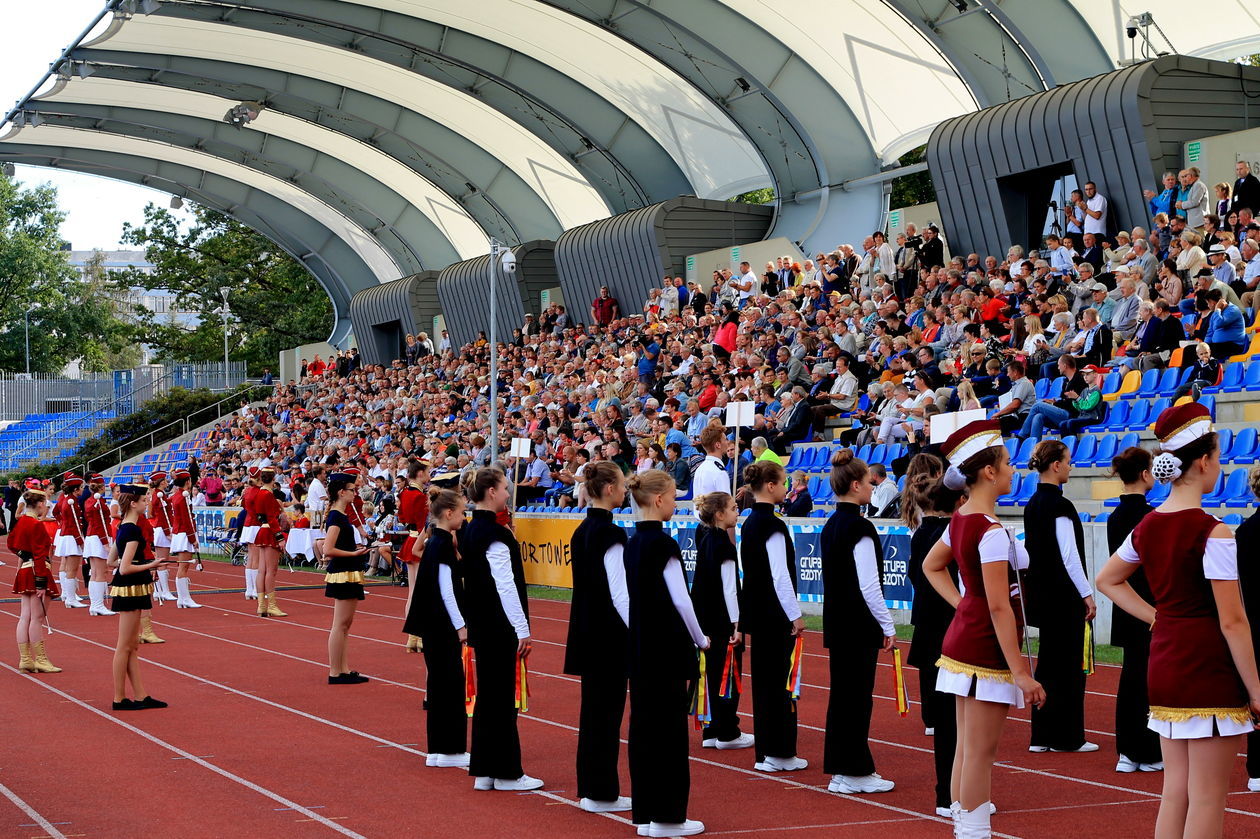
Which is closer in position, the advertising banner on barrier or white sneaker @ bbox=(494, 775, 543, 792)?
white sneaker @ bbox=(494, 775, 543, 792)

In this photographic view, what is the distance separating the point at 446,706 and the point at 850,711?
2.68m

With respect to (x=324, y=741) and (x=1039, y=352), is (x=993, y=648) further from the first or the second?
(x=1039, y=352)

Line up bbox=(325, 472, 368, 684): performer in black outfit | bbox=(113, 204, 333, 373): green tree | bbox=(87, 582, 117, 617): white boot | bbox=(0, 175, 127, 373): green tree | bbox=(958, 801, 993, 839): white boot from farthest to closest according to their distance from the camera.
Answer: bbox=(0, 175, 127, 373): green tree
bbox=(113, 204, 333, 373): green tree
bbox=(87, 582, 117, 617): white boot
bbox=(325, 472, 368, 684): performer in black outfit
bbox=(958, 801, 993, 839): white boot

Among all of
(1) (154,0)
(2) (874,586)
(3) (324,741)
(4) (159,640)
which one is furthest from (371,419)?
(2) (874,586)

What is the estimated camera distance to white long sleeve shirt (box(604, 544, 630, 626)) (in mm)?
7578

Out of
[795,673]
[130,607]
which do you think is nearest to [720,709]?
[795,673]

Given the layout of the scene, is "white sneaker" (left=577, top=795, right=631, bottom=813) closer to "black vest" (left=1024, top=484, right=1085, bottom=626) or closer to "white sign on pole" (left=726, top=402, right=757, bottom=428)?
"black vest" (left=1024, top=484, right=1085, bottom=626)

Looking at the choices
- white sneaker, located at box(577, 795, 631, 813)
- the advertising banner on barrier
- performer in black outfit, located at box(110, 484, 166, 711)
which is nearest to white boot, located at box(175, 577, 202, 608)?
the advertising banner on barrier

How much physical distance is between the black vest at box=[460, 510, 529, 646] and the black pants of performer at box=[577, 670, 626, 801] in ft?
2.56

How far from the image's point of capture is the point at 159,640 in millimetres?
16344

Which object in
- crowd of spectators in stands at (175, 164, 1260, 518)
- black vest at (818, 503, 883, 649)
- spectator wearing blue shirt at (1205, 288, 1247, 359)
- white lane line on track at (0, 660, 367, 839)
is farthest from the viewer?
crowd of spectators in stands at (175, 164, 1260, 518)

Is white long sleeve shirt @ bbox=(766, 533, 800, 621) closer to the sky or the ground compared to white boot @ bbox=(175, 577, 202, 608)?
closer to the sky

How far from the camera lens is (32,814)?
25.5 ft

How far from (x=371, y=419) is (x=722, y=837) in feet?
103
